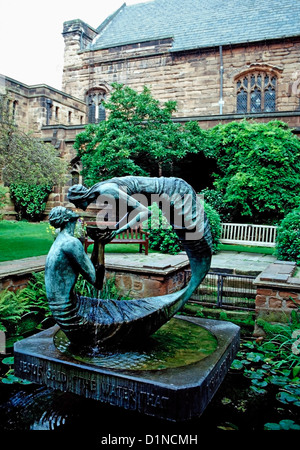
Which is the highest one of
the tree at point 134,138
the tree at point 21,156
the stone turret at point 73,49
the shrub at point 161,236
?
the stone turret at point 73,49

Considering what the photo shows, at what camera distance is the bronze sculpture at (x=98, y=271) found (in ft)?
9.95

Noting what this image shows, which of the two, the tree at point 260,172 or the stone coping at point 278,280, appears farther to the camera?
the tree at point 260,172

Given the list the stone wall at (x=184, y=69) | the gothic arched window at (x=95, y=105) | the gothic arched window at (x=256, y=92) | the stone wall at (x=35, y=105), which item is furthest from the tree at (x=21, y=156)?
the gothic arched window at (x=95, y=105)

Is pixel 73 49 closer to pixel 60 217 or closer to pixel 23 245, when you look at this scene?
pixel 23 245

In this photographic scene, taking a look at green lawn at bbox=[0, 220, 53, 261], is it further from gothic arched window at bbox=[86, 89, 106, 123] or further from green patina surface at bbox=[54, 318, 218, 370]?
gothic arched window at bbox=[86, 89, 106, 123]

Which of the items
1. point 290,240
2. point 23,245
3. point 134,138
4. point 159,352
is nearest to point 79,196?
point 159,352

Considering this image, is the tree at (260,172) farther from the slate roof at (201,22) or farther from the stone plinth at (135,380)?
the stone plinth at (135,380)

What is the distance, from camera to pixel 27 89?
66.7 ft

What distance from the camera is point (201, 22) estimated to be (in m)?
22.4

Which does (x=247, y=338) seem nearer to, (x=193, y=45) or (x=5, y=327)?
(x=5, y=327)

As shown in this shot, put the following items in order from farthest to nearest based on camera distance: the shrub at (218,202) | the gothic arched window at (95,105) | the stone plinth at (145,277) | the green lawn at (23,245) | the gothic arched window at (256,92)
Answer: the gothic arched window at (95,105), the gothic arched window at (256,92), the shrub at (218,202), the green lawn at (23,245), the stone plinth at (145,277)

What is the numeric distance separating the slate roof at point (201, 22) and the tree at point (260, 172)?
27.0 ft

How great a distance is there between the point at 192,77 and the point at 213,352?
785 inches

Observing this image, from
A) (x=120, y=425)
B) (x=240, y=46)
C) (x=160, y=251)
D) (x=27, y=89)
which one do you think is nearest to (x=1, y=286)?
(x=120, y=425)
